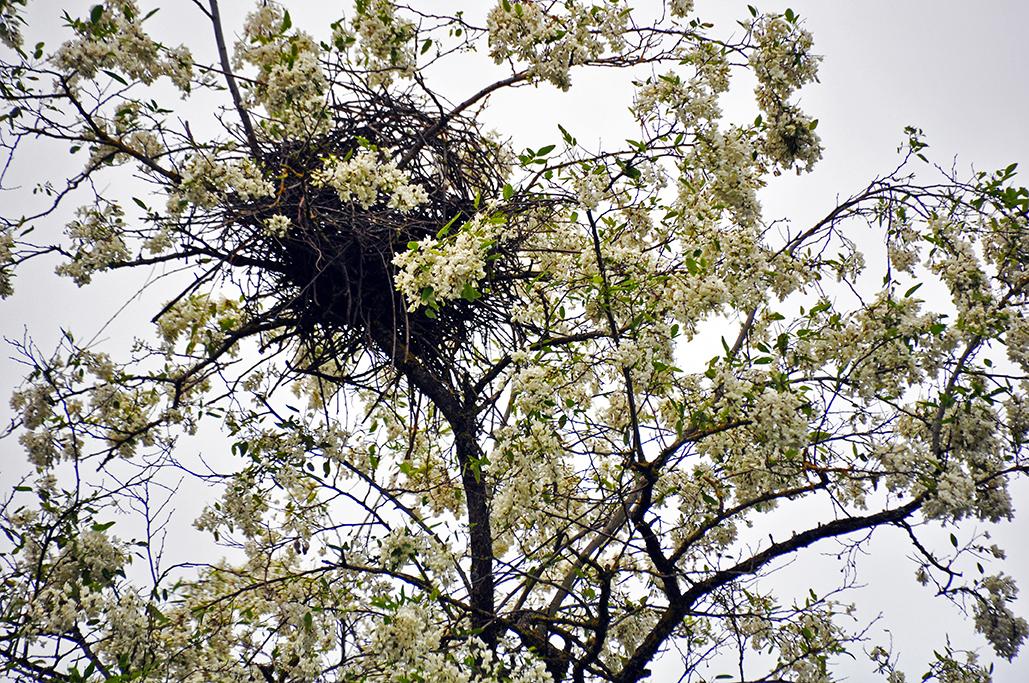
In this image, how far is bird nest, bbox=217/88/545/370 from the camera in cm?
444

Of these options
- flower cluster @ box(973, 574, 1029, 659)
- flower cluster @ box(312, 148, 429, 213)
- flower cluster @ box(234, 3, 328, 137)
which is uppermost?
flower cluster @ box(234, 3, 328, 137)

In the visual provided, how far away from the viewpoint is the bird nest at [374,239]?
175 inches

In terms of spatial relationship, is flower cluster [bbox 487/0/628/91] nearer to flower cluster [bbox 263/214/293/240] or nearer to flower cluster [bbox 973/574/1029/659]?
flower cluster [bbox 263/214/293/240]

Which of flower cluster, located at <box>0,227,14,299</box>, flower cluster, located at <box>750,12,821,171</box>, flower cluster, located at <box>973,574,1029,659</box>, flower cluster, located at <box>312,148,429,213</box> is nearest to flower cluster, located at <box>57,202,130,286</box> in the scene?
flower cluster, located at <box>0,227,14,299</box>

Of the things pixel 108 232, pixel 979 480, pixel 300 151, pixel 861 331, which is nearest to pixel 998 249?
pixel 861 331

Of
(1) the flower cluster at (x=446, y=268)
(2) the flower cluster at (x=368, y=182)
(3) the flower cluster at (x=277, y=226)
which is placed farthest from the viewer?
(3) the flower cluster at (x=277, y=226)

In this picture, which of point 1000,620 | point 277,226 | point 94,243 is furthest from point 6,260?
point 1000,620

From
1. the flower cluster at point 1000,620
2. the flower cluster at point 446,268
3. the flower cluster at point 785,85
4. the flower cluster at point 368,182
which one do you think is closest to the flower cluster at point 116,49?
the flower cluster at point 368,182

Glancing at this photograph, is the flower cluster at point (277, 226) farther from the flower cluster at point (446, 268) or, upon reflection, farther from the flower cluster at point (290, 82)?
the flower cluster at point (446, 268)

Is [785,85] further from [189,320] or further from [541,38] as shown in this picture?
[189,320]

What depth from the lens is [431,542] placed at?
4289 millimetres

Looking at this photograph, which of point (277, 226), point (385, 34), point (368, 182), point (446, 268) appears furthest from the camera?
point (385, 34)

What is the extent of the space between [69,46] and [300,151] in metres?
1.05

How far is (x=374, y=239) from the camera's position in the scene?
4469 mm
